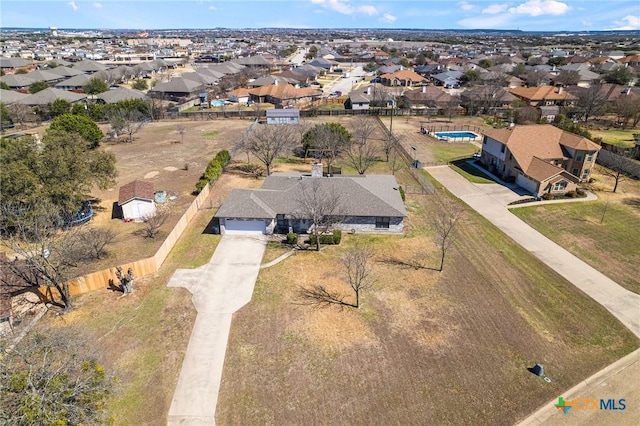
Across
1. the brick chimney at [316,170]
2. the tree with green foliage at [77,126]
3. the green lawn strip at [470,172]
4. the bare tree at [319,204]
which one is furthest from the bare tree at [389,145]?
the tree with green foliage at [77,126]

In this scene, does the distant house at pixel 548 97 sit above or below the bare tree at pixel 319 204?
above

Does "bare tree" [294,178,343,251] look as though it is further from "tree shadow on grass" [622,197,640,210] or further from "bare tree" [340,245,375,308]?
"tree shadow on grass" [622,197,640,210]

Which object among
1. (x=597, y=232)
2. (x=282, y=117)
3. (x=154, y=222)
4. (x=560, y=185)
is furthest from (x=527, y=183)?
(x=282, y=117)

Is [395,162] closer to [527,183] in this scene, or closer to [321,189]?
[527,183]

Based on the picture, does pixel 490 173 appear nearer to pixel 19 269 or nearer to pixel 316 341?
pixel 316 341

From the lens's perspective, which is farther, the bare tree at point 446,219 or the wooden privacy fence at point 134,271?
the bare tree at point 446,219

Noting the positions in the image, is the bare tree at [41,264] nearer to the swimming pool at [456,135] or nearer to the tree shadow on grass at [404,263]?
the tree shadow on grass at [404,263]
